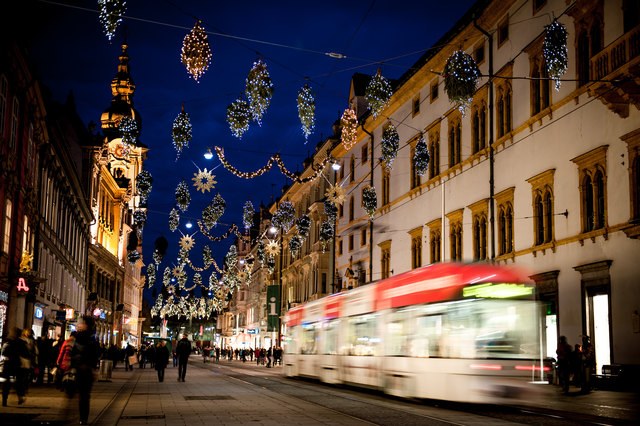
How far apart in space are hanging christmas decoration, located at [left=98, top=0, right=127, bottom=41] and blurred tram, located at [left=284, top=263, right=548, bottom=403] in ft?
29.0

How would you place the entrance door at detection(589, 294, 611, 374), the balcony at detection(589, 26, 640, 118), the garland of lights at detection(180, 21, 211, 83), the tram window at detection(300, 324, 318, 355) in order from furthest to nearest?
the tram window at detection(300, 324, 318, 355), the entrance door at detection(589, 294, 611, 374), the balcony at detection(589, 26, 640, 118), the garland of lights at detection(180, 21, 211, 83)

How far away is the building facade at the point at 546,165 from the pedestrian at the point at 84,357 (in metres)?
9.41

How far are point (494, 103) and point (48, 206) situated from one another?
23006mm

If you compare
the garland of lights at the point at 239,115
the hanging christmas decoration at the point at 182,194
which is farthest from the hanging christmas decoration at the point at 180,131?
the hanging christmas decoration at the point at 182,194

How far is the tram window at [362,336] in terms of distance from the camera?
22141 millimetres

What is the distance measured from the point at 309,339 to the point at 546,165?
1100 cm

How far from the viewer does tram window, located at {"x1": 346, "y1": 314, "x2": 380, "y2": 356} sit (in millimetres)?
22141

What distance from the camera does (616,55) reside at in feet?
75.6

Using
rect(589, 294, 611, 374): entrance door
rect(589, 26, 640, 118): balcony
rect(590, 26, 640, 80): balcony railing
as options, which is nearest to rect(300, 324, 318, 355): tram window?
rect(589, 294, 611, 374): entrance door

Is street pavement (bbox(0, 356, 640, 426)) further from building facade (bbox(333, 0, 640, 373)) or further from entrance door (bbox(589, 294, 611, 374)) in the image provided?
building facade (bbox(333, 0, 640, 373))

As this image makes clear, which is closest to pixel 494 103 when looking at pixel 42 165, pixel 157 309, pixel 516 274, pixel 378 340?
pixel 378 340

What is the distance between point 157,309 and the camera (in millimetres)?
117500

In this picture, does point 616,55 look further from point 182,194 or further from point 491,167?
point 182,194

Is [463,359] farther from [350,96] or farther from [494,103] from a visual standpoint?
[350,96]
